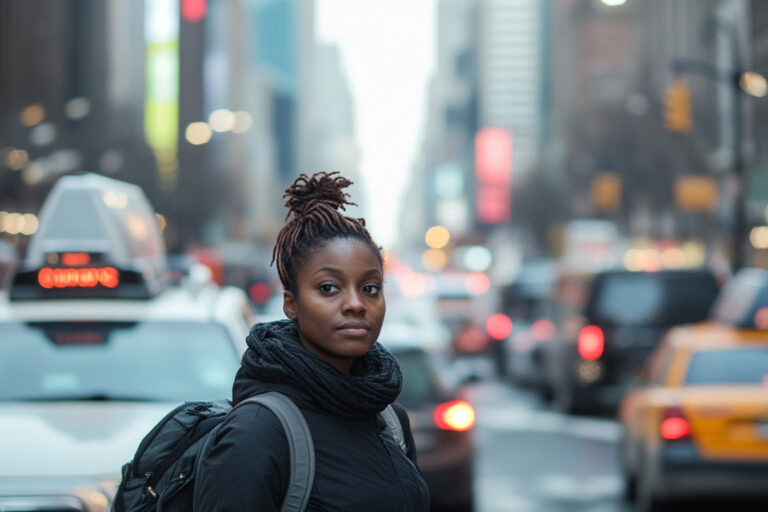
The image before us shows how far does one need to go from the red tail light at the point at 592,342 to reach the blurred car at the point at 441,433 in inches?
284

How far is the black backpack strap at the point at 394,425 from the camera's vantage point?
3293 mm

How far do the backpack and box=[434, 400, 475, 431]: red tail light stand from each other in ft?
21.6

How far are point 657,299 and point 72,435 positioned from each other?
12537 mm

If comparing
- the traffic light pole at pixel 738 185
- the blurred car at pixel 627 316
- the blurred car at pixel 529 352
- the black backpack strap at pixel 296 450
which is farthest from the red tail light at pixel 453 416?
the traffic light pole at pixel 738 185

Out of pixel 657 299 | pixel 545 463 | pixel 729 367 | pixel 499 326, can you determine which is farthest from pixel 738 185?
pixel 729 367

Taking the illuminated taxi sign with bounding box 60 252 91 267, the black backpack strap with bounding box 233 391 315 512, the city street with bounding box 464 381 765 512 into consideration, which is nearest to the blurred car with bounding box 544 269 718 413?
the city street with bounding box 464 381 765 512

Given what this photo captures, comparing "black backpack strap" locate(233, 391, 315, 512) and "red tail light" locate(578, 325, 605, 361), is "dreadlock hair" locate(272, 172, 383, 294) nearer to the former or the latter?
"black backpack strap" locate(233, 391, 315, 512)

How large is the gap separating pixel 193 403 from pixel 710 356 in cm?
773

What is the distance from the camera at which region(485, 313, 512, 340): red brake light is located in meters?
26.5

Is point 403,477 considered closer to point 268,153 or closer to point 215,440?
point 215,440

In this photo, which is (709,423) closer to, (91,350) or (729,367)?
(729,367)

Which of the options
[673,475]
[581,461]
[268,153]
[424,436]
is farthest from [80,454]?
[268,153]

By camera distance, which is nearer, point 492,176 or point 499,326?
point 499,326

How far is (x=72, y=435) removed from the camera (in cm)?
559
